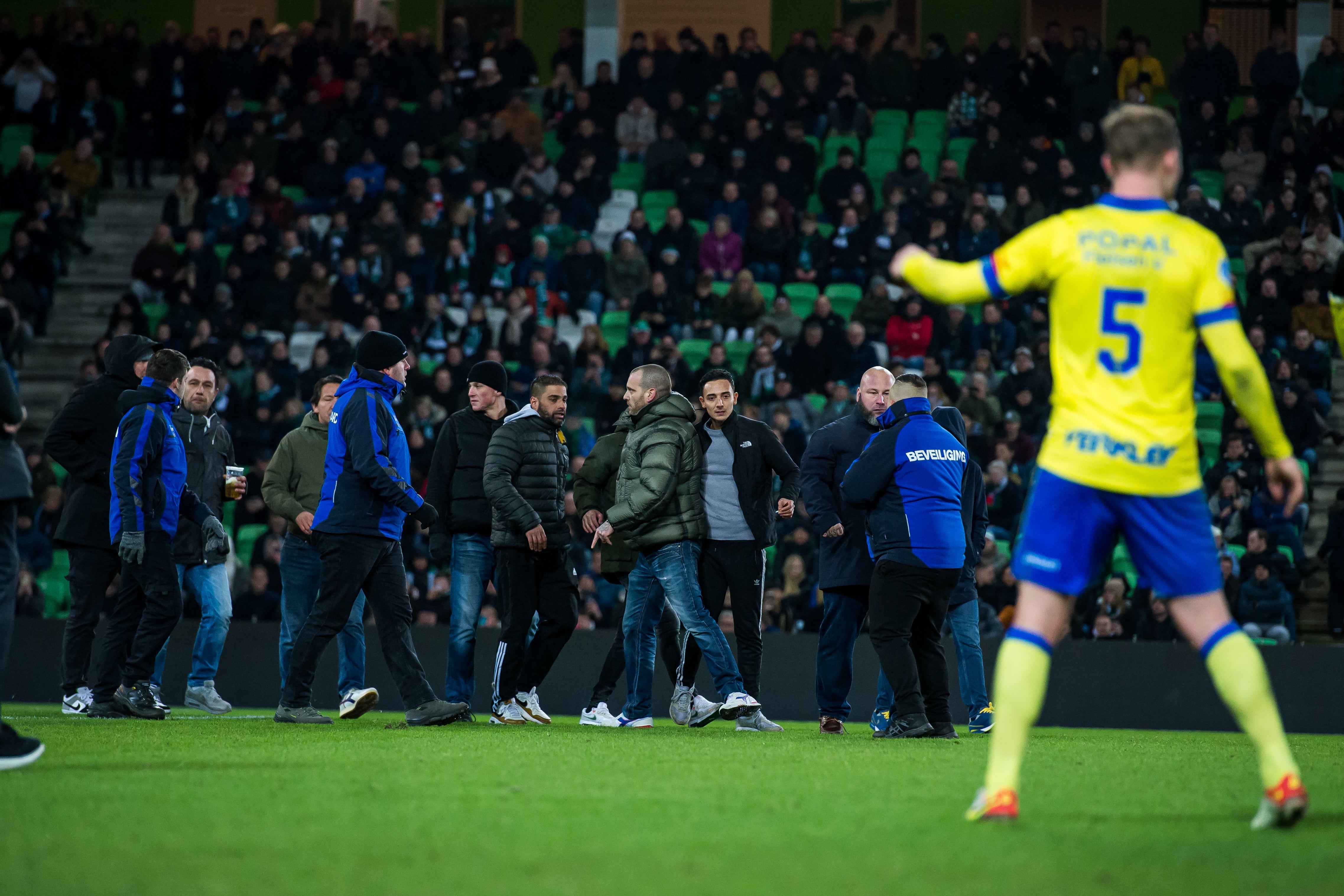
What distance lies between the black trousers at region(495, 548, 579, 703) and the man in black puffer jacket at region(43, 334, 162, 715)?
2.49 m

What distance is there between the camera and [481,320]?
57.0 ft

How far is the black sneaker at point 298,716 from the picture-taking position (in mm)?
8422

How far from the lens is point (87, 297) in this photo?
20109mm

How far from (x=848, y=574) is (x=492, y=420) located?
105 inches

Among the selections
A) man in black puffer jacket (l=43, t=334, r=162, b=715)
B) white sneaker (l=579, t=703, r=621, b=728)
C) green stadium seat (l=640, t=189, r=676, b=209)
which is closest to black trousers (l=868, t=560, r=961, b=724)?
white sneaker (l=579, t=703, r=621, b=728)

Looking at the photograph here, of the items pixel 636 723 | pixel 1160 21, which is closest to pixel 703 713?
pixel 636 723

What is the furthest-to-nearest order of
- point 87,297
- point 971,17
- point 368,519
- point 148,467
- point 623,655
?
point 971,17 → point 87,297 → point 623,655 → point 148,467 → point 368,519

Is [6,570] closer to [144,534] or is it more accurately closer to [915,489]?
[144,534]

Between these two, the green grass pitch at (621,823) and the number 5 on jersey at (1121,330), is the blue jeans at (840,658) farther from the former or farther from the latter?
the number 5 on jersey at (1121,330)

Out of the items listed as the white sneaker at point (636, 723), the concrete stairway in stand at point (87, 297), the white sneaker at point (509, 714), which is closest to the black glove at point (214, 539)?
the white sneaker at point (509, 714)

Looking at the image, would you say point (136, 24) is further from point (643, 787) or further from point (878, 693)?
point (643, 787)

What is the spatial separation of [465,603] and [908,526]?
312cm

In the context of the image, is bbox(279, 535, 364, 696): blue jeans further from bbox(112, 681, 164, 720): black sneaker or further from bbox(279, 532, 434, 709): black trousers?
bbox(279, 532, 434, 709): black trousers

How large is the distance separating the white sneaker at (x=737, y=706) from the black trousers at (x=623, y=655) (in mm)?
973
